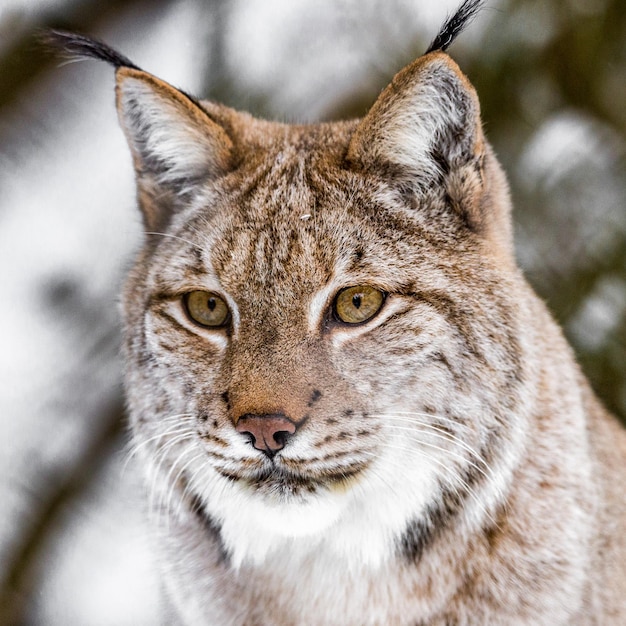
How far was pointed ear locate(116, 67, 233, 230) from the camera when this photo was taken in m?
2.18

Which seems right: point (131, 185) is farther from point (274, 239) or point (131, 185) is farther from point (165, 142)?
point (274, 239)

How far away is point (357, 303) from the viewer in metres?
1.98

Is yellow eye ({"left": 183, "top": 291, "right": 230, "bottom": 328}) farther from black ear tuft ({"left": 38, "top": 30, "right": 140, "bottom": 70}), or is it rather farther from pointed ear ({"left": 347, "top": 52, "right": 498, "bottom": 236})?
black ear tuft ({"left": 38, "top": 30, "right": 140, "bottom": 70})

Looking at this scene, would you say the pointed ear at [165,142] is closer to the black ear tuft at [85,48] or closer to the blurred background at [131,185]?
the black ear tuft at [85,48]

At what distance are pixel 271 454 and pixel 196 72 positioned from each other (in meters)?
1.49

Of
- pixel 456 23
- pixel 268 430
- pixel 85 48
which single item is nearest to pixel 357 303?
pixel 268 430

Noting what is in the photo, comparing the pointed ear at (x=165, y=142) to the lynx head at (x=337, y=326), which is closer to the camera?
the lynx head at (x=337, y=326)

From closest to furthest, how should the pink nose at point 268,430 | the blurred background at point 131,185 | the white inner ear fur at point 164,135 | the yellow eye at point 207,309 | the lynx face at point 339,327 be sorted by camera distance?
the pink nose at point 268,430, the lynx face at point 339,327, the yellow eye at point 207,309, the white inner ear fur at point 164,135, the blurred background at point 131,185

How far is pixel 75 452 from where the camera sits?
320 cm

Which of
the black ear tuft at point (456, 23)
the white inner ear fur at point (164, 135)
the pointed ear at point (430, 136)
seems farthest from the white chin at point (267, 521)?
the black ear tuft at point (456, 23)

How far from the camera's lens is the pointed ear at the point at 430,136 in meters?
1.94

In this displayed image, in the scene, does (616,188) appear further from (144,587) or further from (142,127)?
(144,587)

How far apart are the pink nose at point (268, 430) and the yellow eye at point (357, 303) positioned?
1.04ft

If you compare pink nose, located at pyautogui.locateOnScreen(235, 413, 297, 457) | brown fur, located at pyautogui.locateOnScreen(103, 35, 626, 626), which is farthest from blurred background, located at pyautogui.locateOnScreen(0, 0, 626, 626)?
pink nose, located at pyautogui.locateOnScreen(235, 413, 297, 457)
